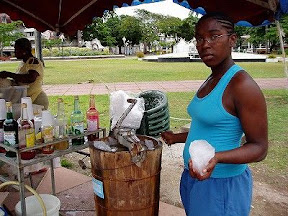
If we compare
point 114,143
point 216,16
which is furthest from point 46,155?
point 216,16

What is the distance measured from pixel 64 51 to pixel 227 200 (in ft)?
136

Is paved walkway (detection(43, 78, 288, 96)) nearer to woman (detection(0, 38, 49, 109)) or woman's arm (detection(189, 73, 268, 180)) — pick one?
woman (detection(0, 38, 49, 109))

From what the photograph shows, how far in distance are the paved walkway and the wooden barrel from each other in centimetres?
918

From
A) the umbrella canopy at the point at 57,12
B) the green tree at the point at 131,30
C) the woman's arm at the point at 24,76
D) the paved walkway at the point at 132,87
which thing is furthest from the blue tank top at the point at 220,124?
the green tree at the point at 131,30

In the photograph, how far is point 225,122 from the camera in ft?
5.23

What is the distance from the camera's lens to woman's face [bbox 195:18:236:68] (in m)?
1.61

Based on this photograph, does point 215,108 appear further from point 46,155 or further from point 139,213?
point 46,155

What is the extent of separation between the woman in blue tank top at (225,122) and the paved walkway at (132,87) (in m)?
9.52

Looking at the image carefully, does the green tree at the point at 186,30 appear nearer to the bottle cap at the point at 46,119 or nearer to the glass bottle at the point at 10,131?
the bottle cap at the point at 46,119

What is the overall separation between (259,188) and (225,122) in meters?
2.78

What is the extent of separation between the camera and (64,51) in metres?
40.8

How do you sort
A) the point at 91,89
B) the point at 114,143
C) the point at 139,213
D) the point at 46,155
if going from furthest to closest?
the point at 91,89
the point at 46,155
the point at 114,143
the point at 139,213

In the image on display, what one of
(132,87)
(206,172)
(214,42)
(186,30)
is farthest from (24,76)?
(186,30)

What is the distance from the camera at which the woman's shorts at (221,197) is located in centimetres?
164
